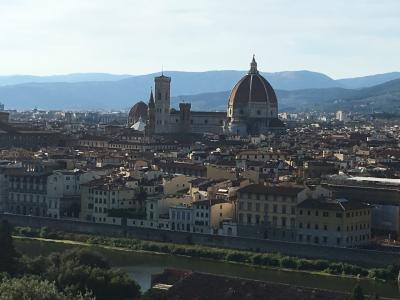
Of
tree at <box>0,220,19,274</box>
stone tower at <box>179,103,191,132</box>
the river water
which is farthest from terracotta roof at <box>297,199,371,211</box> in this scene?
stone tower at <box>179,103,191,132</box>

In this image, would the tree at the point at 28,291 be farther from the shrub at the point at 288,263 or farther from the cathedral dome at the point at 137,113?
the cathedral dome at the point at 137,113

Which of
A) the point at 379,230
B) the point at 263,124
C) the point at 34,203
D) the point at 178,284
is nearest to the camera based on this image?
the point at 178,284

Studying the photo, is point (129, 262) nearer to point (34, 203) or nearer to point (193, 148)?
point (34, 203)

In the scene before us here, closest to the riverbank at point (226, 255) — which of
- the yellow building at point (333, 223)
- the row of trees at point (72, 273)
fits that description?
the yellow building at point (333, 223)

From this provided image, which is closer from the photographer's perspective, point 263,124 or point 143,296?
point 143,296

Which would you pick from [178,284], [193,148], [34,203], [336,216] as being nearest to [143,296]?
[178,284]

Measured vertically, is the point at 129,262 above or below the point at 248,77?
below
